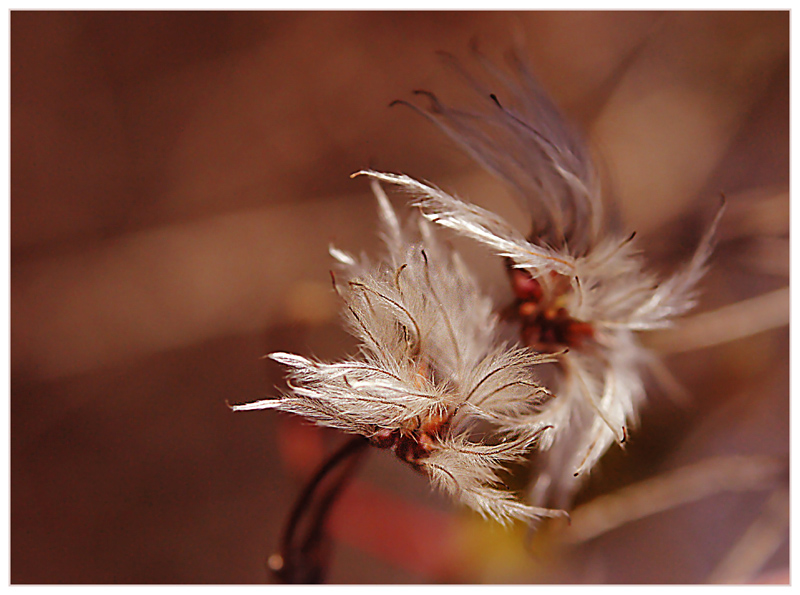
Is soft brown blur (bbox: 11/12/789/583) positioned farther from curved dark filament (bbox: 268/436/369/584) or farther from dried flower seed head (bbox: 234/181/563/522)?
dried flower seed head (bbox: 234/181/563/522)

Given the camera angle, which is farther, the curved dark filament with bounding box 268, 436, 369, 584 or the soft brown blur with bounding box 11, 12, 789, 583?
the soft brown blur with bounding box 11, 12, 789, 583

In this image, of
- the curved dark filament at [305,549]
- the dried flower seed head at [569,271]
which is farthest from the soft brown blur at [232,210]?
the dried flower seed head at [569,271]

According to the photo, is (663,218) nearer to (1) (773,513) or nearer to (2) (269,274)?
(1) (773,513)

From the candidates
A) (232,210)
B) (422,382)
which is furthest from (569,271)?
(232,210)

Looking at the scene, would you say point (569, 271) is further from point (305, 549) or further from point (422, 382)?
point (305, 549)

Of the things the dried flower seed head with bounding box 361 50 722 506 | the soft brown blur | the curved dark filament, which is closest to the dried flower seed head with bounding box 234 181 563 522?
the dried flower seed head with bounding box 361 50 722 506
